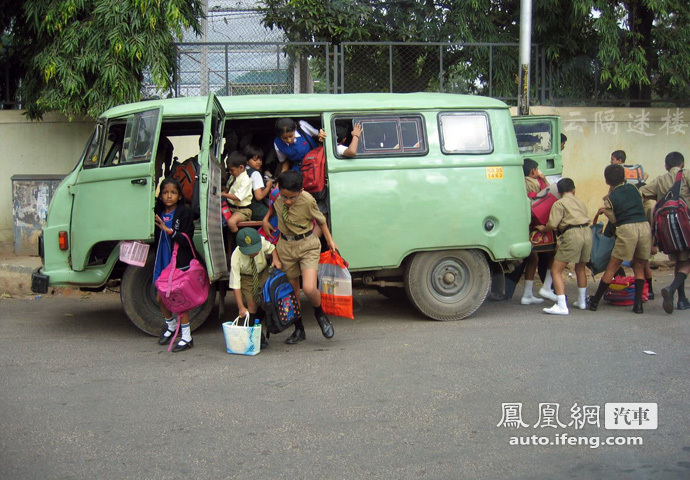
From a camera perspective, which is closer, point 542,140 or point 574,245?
point 574,245

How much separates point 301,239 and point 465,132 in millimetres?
2114

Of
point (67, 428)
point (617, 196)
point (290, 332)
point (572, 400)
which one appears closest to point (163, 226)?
point (290, 332)

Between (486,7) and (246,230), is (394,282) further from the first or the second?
(486,7)

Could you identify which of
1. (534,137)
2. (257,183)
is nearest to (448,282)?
(257,183)

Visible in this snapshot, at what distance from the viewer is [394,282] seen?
757cm

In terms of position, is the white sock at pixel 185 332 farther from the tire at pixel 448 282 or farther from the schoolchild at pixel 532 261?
the schoolchild at pixel 532 261

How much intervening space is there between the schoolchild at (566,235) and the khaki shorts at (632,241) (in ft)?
1.01

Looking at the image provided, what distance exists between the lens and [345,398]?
5.12 metres

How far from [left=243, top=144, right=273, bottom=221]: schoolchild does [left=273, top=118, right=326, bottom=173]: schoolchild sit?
0.75 ft

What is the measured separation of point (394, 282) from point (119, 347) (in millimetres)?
2807

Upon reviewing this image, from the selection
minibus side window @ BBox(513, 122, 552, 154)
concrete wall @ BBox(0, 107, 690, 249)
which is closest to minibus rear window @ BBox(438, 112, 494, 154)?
minibus side window @ BBox(513, 122, 552, 154)

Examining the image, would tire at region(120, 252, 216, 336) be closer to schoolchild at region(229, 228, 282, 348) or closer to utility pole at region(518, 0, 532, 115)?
schoolchild at region(229, 228, 282, 348)

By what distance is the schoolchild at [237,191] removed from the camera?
6.95 m

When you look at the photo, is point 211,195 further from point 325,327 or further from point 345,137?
point 345,137
